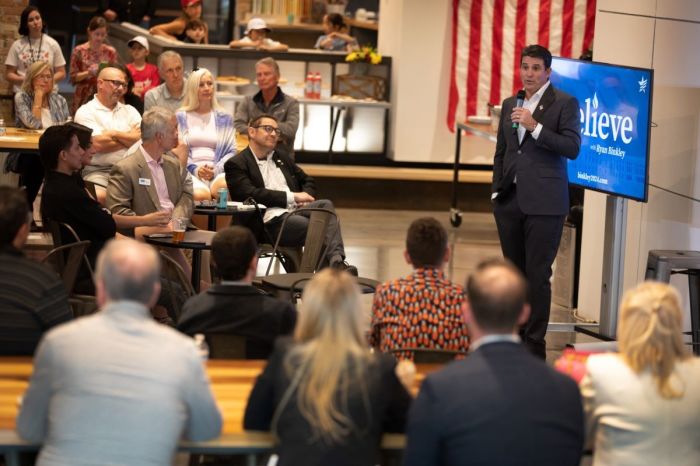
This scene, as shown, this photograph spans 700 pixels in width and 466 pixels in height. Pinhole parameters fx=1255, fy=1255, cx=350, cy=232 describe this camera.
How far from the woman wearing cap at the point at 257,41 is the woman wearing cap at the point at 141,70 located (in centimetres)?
180

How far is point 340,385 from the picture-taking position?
3.36 m

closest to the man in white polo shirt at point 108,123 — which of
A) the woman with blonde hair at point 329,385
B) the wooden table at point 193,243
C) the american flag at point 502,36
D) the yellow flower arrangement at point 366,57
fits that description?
the wooden table at point 193,243

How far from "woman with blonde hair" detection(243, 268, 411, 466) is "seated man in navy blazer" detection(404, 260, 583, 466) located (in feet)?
0.53

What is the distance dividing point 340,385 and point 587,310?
5164mm

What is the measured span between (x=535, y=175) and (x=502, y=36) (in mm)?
6863

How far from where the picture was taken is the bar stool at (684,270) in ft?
22.1

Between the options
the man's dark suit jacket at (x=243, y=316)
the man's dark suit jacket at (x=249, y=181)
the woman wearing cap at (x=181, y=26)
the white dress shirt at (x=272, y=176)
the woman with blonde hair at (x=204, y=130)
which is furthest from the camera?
the woman wearing cap at (x=181, y=26)

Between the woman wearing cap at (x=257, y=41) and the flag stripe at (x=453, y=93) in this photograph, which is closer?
the woman wearing cap at (x=257, y=41)

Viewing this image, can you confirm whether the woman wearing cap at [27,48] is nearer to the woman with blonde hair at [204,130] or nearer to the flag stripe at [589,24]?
the woman with blonde hair at [204,130]

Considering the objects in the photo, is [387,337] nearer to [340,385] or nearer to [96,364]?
[340,385]

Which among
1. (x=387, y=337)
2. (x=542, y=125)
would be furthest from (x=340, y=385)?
(x=542, y=125)

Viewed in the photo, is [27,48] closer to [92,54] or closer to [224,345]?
[92,54]

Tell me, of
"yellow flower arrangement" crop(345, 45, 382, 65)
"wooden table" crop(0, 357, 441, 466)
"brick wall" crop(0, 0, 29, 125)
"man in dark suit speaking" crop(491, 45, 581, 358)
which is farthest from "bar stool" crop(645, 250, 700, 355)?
"brick wall" crop(0, 0, 29, 125)

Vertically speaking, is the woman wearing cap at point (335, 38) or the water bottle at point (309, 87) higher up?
the woman wearing cap at point (335, 38)
